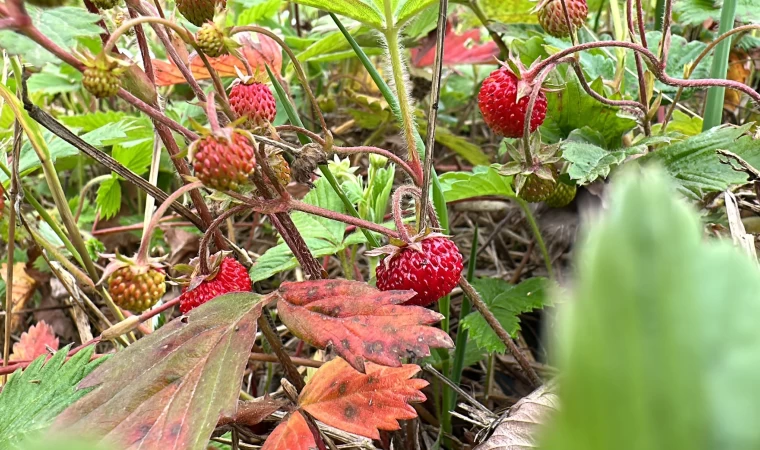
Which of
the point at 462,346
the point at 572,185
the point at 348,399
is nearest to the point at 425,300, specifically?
the point at 348,399

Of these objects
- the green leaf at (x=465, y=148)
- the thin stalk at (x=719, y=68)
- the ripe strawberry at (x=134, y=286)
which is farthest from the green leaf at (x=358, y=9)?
the green leaf at (x=465, y=148)

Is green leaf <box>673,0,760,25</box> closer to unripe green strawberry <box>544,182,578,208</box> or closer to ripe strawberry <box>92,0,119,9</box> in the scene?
unripe green strawberry <box>544,182,578,208</box>

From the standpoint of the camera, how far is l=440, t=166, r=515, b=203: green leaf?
45.1 inches

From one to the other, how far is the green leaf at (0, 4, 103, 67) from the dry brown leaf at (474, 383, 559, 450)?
2.15ft

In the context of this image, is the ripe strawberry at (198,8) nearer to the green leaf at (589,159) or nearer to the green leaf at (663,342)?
the green leaf at (589,159)

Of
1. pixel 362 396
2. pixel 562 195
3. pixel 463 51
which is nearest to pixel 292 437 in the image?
pixel 362 396

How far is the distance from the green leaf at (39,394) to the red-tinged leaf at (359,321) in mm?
291

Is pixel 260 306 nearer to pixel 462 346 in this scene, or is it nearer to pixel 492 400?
pixel 462 346

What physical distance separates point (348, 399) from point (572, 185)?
585 mm

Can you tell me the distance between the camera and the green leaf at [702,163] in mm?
945

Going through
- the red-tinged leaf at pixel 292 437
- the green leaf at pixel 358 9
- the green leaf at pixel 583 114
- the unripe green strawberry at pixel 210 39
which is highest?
the green leaf at pixel 358 9

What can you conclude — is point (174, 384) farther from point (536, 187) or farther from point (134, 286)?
point (536, 187)

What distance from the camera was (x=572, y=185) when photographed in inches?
44.2

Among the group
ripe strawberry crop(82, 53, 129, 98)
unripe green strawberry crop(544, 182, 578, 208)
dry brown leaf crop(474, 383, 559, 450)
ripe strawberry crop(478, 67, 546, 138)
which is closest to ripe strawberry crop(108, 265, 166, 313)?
ripe strawberry crop(82, 53, 129, 98)
